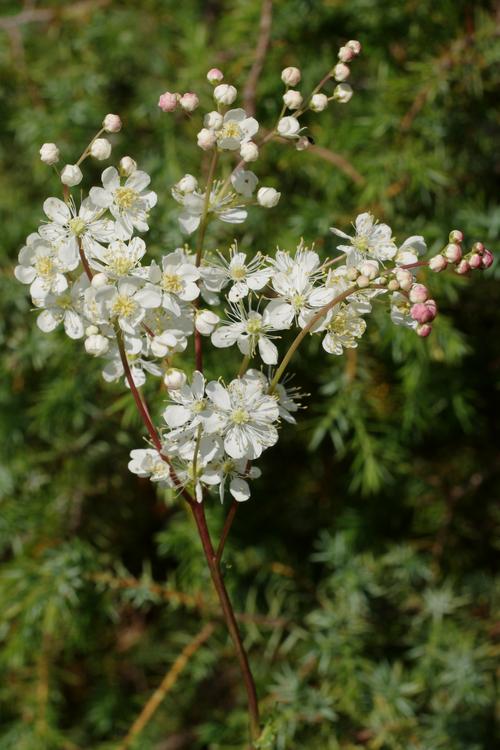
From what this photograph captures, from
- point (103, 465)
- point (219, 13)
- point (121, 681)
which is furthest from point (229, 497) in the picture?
point (219, 13)

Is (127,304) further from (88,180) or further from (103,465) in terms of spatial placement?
(88,180)

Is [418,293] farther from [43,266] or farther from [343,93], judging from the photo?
[43,266]

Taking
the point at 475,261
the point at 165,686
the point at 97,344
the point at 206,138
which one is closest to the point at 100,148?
the point at 206,138

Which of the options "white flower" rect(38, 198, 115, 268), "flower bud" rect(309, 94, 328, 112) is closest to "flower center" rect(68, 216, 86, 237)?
"white flower" rect(38, 198, 115, 268)

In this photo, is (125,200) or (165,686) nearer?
(125,200)

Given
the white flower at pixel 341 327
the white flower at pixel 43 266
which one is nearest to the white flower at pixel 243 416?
the white flower at pixel 341 327

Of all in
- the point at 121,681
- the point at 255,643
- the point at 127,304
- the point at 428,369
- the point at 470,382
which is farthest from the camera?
the point at 121,681
